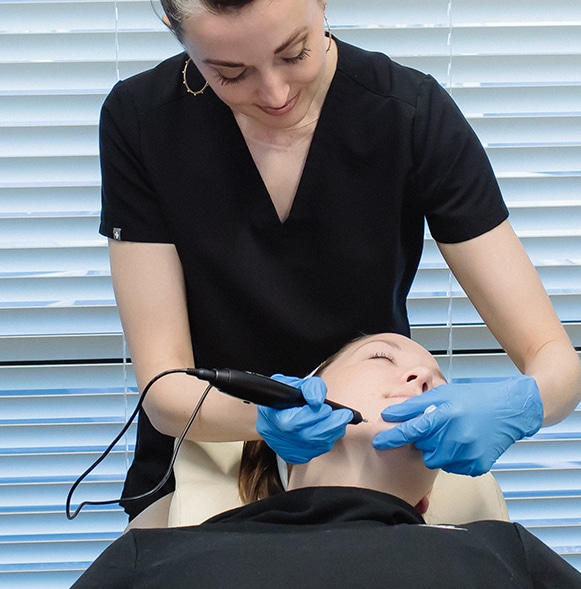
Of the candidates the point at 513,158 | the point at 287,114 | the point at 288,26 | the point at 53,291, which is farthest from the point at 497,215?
the point at 53,291

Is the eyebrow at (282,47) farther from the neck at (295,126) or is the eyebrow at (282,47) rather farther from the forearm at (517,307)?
the forearm at (517,307)

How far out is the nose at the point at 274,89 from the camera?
1.28 meters

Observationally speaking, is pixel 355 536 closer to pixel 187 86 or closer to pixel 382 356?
pixel 382 356

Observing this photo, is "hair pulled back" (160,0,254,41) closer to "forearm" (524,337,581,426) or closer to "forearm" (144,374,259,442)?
"forearm" (144,374,259,442)

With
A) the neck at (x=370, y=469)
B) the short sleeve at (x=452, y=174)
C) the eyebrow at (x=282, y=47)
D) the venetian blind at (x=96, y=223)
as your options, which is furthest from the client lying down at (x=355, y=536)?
the venetian blind at (x=96, y=223)

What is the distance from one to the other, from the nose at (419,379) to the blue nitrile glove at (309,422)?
169 millimetres

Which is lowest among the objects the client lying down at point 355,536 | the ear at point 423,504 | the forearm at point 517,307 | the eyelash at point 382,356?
the ear at point 423,504

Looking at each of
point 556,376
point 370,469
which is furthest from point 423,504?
point 556,376

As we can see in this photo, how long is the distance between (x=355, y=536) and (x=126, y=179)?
73 centimetres

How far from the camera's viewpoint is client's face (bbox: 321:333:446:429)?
4.55ft

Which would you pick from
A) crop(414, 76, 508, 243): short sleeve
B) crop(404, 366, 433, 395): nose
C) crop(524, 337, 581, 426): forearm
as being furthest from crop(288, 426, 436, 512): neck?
crop(414, 76, 508, 243): short sleeve

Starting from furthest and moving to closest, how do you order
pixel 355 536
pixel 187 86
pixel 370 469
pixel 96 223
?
pixel 96 223 < pixel 187 86 < pixel 370 469 < pixel 355 536

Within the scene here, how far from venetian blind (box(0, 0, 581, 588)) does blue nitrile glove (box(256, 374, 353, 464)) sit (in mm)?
864

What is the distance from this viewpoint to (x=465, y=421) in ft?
4.19
